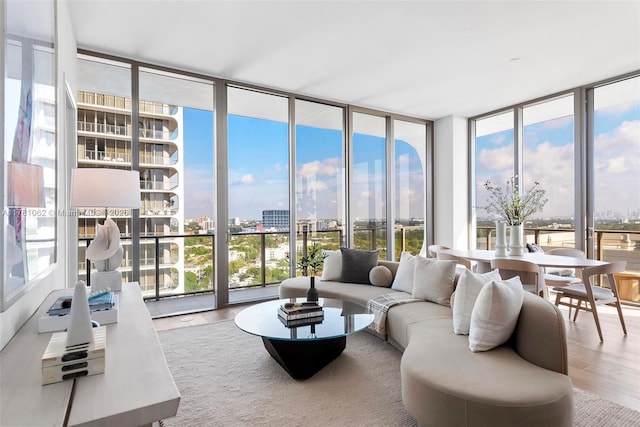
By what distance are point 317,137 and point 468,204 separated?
3120mm

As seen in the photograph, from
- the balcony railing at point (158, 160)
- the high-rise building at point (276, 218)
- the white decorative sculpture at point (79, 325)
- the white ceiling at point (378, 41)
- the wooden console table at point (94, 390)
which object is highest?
the white ceiling at point (378, 41)

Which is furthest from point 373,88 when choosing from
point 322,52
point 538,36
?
point 538,36

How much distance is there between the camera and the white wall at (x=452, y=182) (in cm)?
628

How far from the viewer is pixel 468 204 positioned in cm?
645

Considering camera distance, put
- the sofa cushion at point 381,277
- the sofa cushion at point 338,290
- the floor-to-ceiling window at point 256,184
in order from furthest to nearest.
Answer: the floor-to-ceiling window at point 256,184, the sofa cushion at point 381,277, the sofa cushion at point 338,290

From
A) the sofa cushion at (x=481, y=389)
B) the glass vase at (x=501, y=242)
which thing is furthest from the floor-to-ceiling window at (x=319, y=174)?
the sofa cushion at (x=481, y=389)

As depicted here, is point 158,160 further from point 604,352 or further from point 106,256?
point 604,352

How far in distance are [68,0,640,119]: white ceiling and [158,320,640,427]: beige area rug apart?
2.92 metres

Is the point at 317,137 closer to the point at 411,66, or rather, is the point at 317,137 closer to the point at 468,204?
the point at 411,66

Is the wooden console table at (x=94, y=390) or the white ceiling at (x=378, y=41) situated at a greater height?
the white ceiling at (x=378, y=41)

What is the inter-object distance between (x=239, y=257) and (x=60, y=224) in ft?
8.42

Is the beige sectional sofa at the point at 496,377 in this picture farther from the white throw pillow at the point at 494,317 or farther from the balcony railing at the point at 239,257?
the balcony railing at the point at 239,257

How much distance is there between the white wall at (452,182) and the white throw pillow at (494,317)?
4.41 m

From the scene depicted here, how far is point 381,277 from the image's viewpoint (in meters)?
3.75
